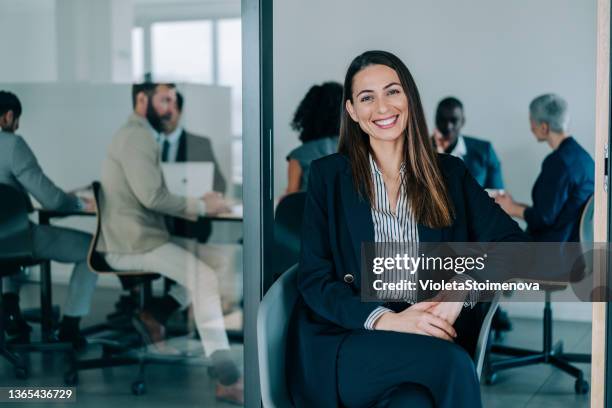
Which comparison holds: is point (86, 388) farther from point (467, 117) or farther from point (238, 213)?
point (467, 117)

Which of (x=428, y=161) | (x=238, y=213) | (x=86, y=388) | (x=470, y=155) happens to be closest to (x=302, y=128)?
(x=238, y=213)

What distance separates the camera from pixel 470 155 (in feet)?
14.8

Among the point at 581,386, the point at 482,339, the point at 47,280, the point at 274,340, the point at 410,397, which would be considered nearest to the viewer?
the point at 410,397

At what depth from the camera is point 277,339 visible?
2.00 m

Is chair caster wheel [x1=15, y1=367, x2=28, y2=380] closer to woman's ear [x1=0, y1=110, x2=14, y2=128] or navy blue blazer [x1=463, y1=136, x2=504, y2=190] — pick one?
woman's ear [x1=0, y1=110, x2=14, y2=128]

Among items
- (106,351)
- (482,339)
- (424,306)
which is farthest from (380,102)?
(106,351)

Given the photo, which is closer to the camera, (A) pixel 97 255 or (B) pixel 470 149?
(A) pixel 97 255

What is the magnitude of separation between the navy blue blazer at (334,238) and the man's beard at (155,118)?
1273mm

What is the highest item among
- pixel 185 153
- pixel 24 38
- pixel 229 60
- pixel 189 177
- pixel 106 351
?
pixel 24 38

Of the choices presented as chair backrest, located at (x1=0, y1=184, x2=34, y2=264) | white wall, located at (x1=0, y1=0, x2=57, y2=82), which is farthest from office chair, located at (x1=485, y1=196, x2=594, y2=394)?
white wall, located at (x1=0, y1=0, x2=57, y2=82)

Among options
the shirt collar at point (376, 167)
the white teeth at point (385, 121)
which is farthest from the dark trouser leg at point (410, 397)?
the white teeth at point (385, 121)

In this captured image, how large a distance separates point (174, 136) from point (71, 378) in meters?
1.05

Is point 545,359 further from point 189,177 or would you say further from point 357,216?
point 357,216

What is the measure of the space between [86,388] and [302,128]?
159cm
